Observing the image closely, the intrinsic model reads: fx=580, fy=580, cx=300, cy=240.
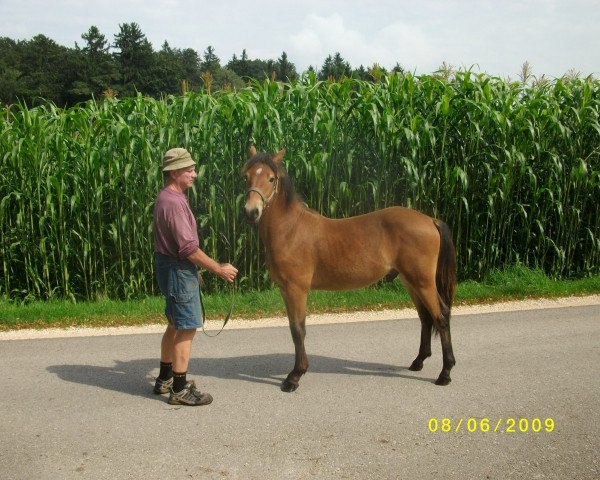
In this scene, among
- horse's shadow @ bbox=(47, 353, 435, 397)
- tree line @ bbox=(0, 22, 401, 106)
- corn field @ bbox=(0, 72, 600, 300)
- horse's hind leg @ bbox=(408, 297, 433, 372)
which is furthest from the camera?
tree line @ bbox=(0, 22, 401, 106)

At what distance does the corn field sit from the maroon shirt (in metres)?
3.30

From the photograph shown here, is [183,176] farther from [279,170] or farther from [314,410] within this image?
[314,410]

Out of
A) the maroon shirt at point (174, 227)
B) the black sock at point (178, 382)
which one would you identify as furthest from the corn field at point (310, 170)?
the black sock at point (178, 382)

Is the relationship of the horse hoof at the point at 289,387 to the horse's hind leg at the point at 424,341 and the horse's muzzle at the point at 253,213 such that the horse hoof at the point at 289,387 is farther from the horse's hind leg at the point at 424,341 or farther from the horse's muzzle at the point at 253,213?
the horse's muzzle at the point at 253,213

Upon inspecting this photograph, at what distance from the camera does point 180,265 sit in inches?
173

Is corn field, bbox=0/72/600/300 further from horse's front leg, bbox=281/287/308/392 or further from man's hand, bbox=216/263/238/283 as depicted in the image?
man's hand, bbox=216/263/238/283

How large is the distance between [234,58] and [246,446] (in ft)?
376

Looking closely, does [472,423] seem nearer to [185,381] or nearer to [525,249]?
[185,381]

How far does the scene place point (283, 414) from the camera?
416cm

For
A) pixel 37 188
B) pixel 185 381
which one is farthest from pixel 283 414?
pixel 37 188

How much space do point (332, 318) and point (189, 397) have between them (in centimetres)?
282

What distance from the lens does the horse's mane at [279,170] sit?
14.9ft

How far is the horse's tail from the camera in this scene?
4945mm

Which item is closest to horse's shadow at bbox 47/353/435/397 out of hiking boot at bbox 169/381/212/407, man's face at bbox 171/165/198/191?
hiking boot at bbox 169/381/212/407
